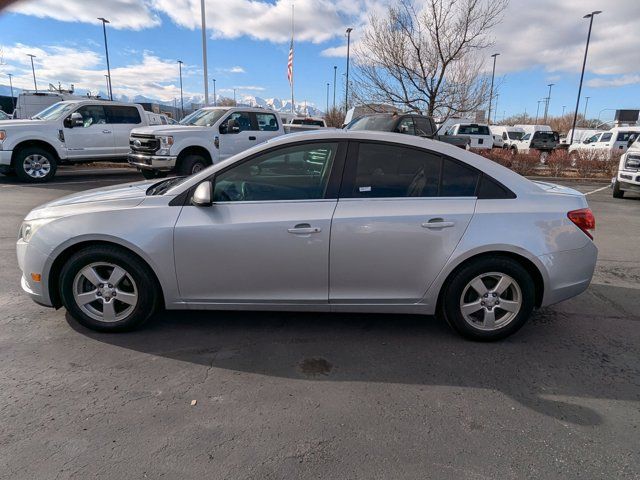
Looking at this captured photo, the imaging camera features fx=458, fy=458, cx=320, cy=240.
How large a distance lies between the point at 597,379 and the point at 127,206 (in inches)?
143

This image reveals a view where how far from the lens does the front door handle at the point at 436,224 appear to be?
3391 millimetres

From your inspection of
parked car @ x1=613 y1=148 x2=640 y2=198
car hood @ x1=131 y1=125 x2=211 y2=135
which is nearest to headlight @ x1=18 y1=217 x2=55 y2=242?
car hood @ x1=131 y1=125 x2=211 y2=135

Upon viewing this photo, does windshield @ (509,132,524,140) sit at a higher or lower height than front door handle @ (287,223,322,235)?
higher

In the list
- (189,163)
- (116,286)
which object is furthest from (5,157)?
(116,286)

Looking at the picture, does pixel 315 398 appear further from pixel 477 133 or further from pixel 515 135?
pixel 515 135

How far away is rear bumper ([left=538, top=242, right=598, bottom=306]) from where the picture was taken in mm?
3516

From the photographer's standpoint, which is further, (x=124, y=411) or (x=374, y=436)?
(x=124, y=411)

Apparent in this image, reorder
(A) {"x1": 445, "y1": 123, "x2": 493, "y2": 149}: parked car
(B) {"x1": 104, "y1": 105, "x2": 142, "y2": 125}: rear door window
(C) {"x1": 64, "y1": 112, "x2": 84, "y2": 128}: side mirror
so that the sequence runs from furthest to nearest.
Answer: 1. (A) {"x1": 445, "y1": 123, "x2": 493, "y2": 149}: parked car
2. (B) {"x1": 104, "y1": 105, "x2": 142, "y2": 125}: rear door window
3. (C) {"x1": 64, "y1": 112, "x2": 84, "y2": 128}: side mirror

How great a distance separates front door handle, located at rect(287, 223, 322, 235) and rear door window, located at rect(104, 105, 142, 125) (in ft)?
37.5

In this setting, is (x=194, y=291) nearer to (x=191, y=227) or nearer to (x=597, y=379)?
(x=191, y=227)

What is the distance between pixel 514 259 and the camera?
3.54 meters

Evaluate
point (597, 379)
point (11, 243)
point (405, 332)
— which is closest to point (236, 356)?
point (405, 332)

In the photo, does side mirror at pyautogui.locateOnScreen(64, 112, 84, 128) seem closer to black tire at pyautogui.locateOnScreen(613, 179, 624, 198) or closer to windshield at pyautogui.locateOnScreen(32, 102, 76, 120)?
windshield at pyautogui.locateOnScreen(32, 102, 76, 120)

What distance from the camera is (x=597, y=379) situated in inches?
126
